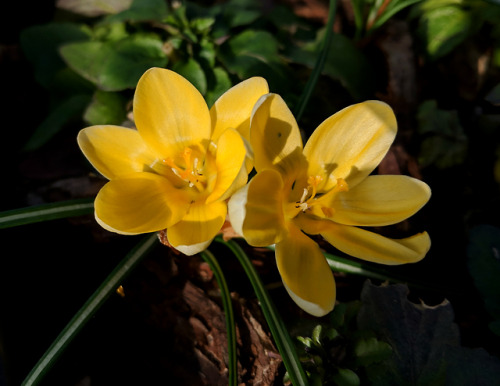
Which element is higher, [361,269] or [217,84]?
[217,84]

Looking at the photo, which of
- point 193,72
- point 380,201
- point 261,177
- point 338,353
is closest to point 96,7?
point 193,72

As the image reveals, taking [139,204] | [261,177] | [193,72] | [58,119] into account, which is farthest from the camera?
[58,119]

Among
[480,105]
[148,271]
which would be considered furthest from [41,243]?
[480,105]

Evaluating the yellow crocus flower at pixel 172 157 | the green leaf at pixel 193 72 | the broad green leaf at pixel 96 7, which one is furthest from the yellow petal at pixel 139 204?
the broad green leaf at pixel 96 7

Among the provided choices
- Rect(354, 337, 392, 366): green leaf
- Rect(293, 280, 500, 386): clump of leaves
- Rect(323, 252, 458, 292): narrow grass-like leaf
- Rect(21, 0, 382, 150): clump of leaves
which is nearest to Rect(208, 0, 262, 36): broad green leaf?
Rect(21, 0, 382, 150): clump of leaves

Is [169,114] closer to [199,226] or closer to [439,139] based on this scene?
[199,226]

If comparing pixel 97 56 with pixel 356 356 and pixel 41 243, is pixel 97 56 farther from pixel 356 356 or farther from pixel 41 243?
pixel 356 356
